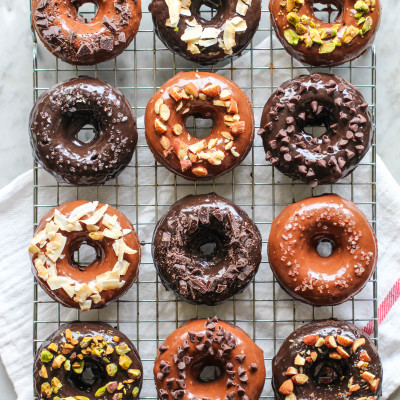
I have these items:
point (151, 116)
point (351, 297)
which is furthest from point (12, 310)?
point (351, 297)

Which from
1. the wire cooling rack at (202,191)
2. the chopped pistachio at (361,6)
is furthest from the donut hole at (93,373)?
the chopped pistachio at (361,6)

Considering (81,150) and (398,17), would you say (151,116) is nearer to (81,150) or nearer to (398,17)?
(81,150)

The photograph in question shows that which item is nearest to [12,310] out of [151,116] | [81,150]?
[81,150]

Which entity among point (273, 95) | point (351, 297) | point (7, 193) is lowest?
point (351, 297)

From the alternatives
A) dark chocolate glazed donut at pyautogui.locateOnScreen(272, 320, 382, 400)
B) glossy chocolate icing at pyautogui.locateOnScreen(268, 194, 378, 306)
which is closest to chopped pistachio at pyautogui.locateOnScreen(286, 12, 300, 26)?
glossy chocolate icing at pyautogui.locateOnScreen(268, 194, 378, 306)

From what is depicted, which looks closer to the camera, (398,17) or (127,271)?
(127,271)

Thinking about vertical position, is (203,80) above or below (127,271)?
above

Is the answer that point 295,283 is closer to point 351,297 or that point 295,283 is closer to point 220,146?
point 351,297
